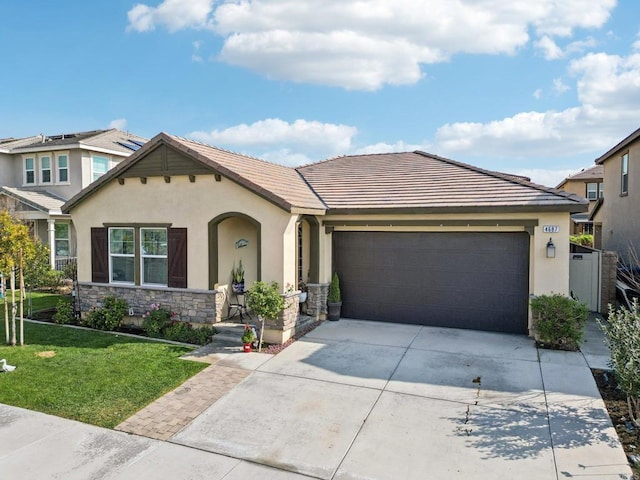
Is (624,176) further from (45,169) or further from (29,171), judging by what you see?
(29,171)

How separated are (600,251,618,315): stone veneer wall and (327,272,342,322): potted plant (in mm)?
7821

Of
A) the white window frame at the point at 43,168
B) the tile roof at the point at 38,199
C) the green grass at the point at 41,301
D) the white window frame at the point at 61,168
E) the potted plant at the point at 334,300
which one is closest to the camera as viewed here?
the potted plant at the point at 334,300

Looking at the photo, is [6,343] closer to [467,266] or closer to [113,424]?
[113,424]

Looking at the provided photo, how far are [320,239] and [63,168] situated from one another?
17411mm

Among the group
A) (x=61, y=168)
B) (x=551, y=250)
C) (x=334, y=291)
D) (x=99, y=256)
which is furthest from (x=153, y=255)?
(x=61, y=168)

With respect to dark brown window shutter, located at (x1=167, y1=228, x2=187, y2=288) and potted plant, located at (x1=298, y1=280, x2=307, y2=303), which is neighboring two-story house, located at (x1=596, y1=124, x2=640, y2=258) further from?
dark brown window shutter, located at (x1=167, y1=228, x2=187, y2=288)

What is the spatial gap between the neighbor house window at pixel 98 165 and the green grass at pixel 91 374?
45.3 ft

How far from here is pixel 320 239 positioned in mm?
12523

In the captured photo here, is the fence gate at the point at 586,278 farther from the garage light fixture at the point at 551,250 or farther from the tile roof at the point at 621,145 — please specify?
the tile roof at the point at 621,145

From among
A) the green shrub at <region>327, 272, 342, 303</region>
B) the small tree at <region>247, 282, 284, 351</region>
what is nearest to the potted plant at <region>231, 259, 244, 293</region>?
the small tree at <region>247, 282, 284, 351</region>

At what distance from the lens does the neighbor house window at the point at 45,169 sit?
23194mm

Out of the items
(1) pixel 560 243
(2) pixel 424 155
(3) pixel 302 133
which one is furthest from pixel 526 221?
(3) pixel 302 133

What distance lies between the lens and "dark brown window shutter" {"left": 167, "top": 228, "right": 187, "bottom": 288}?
11.4 m

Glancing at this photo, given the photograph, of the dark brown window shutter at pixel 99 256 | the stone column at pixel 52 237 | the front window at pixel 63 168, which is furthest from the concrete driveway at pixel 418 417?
the front window at pixel 63 168
